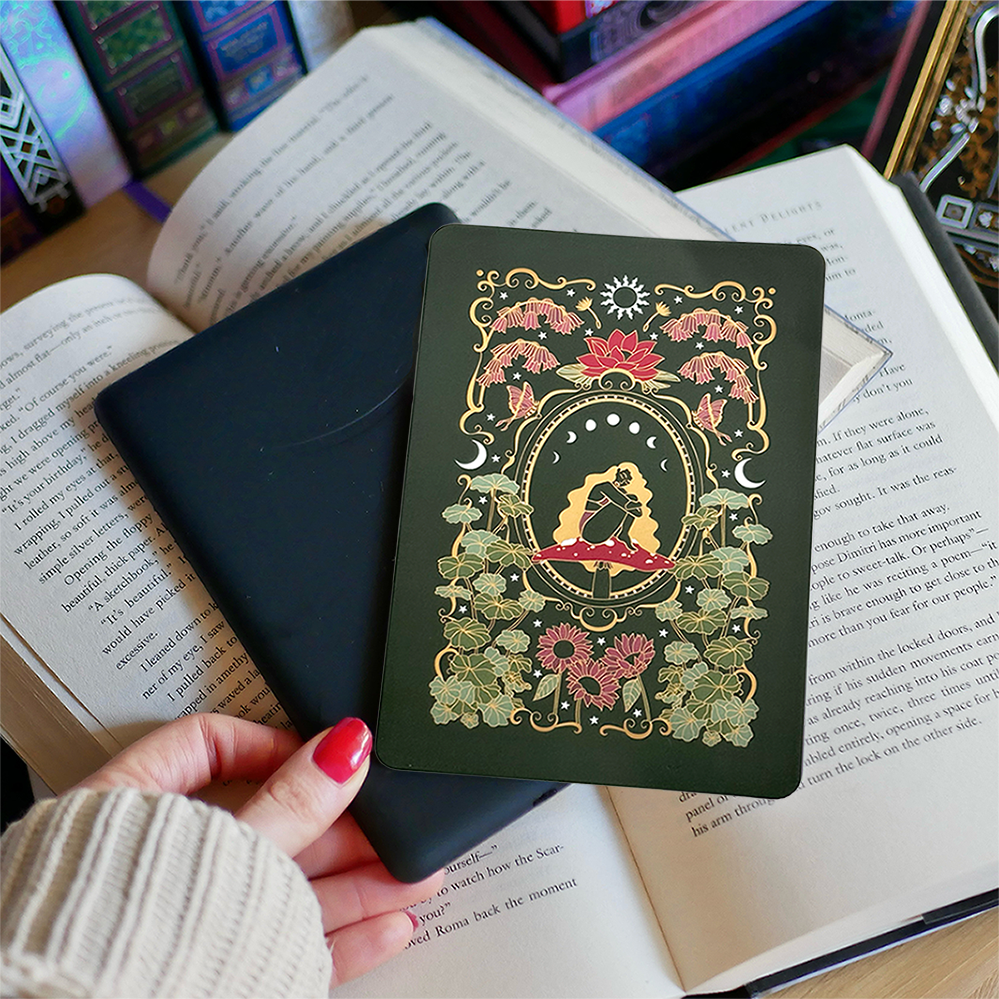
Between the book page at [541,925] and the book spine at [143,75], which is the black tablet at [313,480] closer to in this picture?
the book page at [541,925]

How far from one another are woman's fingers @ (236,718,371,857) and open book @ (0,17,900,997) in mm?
56

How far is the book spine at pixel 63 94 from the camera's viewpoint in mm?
505

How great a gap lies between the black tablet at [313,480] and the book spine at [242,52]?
19 cm

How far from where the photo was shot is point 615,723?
1.42 ft

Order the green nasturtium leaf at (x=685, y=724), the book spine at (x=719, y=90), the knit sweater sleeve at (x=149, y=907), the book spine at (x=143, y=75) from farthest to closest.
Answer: the book spine at (x=719, y=90) → the book spine at (x=143, y=75) → the green nasturtium leaf at (x=685, y=724) → the knit sweater sleeve at (x=149, y=907)

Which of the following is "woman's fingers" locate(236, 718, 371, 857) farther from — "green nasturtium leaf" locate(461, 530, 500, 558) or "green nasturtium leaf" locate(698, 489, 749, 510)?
"green nasturtium leaf" locate(698, 489, 749, 510)

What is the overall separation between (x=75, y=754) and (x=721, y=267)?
0.42m

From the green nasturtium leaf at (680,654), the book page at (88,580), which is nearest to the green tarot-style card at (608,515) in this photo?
the green nasturtium leaf at (680,654)

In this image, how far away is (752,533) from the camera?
1.48 feet

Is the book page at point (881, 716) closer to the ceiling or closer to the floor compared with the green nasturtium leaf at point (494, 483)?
closer to the floor

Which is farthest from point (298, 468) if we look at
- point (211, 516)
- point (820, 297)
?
point (820, 297)

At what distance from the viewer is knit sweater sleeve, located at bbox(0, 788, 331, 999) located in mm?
318

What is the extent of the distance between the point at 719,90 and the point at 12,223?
0.49 m

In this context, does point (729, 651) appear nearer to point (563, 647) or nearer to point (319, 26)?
point (563, 647)
